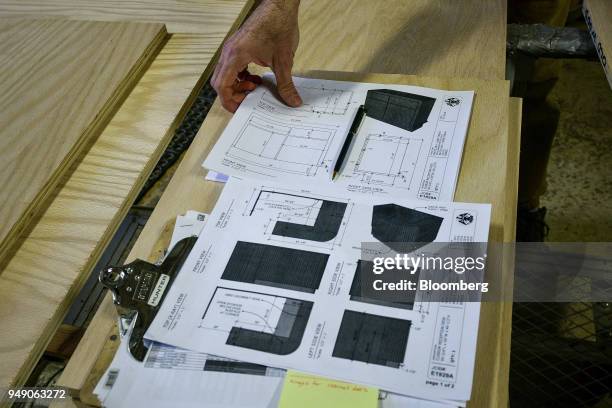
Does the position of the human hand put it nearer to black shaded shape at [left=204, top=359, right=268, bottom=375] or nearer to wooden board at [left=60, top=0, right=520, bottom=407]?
wooden board at [left=60, top=0, right=520, bottom=407]

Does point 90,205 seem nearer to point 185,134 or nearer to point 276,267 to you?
point 276,267

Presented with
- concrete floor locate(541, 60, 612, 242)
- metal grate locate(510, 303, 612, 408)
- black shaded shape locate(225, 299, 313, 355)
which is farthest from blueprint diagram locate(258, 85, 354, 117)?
concrete floor locate(541, 60, 612, 242)

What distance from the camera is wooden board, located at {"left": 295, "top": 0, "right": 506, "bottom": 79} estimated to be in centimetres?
97

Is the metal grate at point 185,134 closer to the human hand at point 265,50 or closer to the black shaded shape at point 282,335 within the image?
the human hand at point 265,50

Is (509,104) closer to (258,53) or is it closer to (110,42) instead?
(258,53)

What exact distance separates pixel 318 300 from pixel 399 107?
1.18 feet

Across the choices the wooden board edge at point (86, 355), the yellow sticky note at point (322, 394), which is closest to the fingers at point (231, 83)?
the wooden board edge at point (86, 355)

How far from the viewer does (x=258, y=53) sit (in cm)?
87

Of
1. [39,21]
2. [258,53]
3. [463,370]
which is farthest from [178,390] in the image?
[39,21]

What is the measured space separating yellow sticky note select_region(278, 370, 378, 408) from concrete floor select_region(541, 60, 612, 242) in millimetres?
1274

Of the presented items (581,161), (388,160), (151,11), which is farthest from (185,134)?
(581,161)

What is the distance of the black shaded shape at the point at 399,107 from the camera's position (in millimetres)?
837

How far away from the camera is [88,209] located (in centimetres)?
78

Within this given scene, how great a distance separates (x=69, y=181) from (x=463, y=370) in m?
0.58
